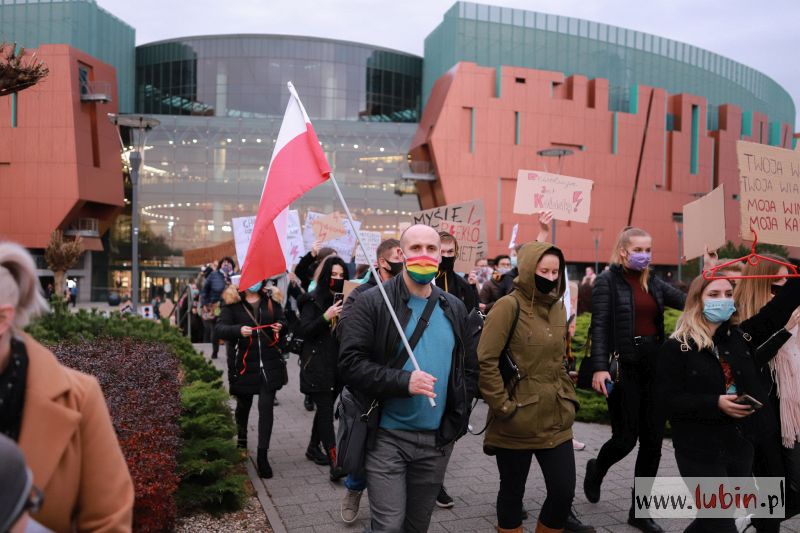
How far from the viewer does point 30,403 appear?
5.73 feet

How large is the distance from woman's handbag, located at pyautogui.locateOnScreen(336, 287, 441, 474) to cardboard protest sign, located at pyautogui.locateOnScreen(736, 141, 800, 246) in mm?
2032

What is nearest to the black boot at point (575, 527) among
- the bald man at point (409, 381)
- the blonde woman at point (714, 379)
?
the blonde woman at point (714, 379)

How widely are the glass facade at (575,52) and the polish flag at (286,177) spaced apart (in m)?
47.6

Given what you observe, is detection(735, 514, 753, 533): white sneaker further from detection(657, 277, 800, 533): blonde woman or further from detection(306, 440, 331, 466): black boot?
detection(306, 440, 331, 466): black boot

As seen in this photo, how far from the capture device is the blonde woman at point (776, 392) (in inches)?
157

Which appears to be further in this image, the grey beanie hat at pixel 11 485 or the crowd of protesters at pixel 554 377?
the crowd of protesters at pixel 554 377

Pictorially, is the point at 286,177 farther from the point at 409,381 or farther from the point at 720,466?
the point at 720,466

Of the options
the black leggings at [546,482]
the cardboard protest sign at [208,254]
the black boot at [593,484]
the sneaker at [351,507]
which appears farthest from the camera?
the cardboard protest sign at [208,254]

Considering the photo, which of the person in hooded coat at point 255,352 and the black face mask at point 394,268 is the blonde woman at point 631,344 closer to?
the black face mask at point 394,268

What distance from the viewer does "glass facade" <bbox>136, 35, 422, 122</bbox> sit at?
174 ft

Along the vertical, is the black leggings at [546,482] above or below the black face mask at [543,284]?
below

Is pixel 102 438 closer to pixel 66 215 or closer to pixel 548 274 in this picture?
pixel 548 274

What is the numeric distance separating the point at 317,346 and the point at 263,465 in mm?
1172

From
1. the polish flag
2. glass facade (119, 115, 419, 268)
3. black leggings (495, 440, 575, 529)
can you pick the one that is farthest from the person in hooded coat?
glass facade (119, 115, 419, 268)
